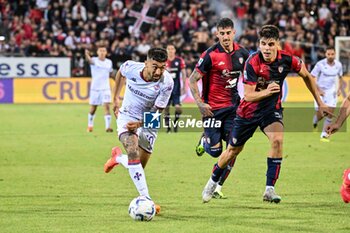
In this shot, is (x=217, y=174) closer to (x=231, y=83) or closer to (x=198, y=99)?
(x=198, y=99)

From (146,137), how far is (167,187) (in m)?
1.97

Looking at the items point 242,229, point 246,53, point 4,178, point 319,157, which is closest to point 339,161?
point 319,157

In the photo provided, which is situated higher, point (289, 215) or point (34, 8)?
point (289, 215)

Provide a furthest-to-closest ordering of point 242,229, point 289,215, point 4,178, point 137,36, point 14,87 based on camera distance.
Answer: point 137,36
point 14,87
point 4,178
point 289,215
point 242,229

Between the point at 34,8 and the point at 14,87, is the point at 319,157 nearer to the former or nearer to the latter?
the point at 14,87

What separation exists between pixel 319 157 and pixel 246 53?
5.39 metres

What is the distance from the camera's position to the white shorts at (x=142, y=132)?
10.3m

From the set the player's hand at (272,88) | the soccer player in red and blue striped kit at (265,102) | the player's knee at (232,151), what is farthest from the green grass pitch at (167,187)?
the player's hand at (272,88)

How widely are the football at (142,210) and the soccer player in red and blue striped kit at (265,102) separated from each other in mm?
1567

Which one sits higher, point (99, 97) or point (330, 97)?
point (330, 97)

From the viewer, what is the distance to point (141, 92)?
33.6ft

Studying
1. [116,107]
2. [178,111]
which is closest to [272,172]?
[116,107]

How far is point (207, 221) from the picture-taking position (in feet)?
30.3

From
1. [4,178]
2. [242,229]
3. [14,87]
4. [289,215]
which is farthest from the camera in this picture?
[14,87]
